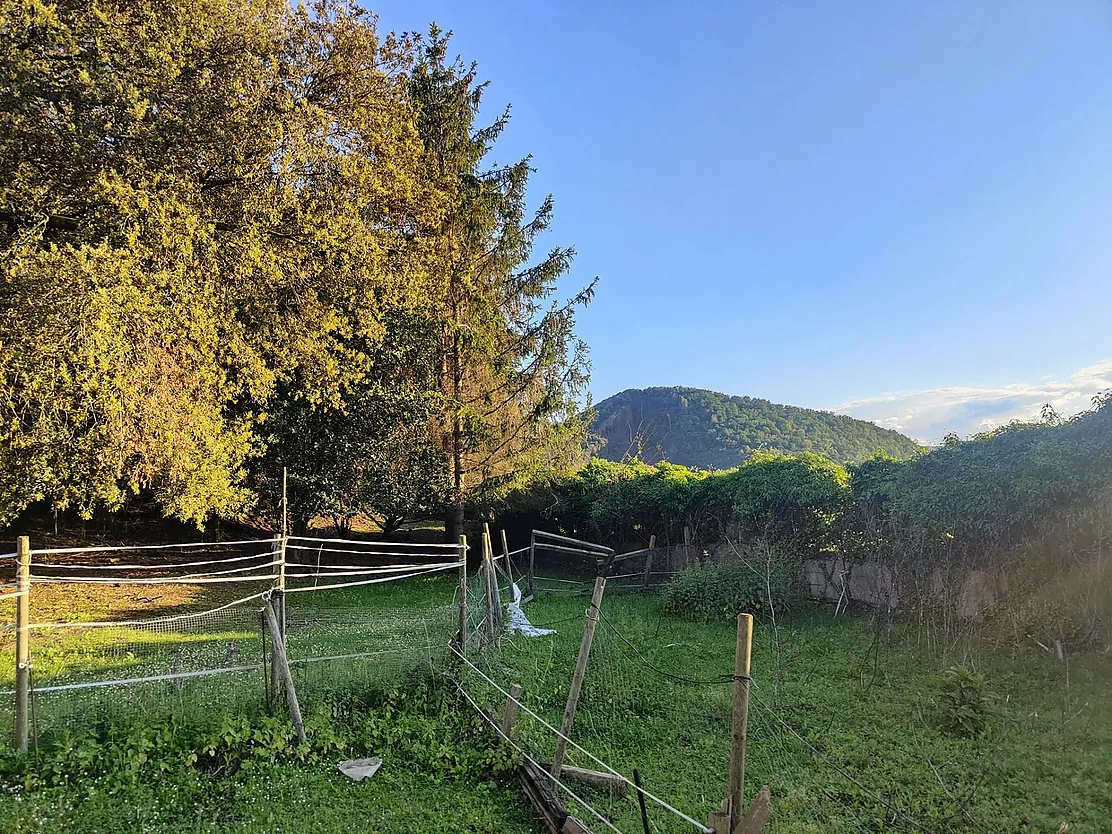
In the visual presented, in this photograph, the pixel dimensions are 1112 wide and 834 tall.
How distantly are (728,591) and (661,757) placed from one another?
5138mm

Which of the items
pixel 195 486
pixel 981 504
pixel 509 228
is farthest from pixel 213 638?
pixel 509 228

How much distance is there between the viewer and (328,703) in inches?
184

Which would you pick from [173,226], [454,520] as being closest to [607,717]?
[173,226]

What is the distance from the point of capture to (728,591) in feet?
30.0

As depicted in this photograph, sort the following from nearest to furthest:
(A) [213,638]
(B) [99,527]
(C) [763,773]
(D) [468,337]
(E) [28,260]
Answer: (C) [763,773]
(E) [28,260]
(A) [213,638]
(D) [468,337]
(B) [99,527]

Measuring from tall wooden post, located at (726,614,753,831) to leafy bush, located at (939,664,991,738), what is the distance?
10.2ft

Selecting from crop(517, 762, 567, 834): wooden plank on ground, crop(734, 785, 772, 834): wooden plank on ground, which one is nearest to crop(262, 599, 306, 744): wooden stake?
crop(517, 762, 567, 834): wooden plank on ground

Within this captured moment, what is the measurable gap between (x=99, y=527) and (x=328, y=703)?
44.3 feet

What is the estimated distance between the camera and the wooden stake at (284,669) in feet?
14.0

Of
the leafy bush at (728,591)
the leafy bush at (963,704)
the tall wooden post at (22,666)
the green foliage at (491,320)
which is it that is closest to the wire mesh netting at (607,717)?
the leafy bush at (963,704)

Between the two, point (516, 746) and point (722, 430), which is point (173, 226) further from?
point (722, 430)

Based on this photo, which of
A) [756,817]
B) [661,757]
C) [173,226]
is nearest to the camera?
[756,817]

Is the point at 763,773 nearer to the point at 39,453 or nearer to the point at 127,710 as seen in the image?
the point at 127,710


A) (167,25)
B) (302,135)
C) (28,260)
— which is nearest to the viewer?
(28,260)
